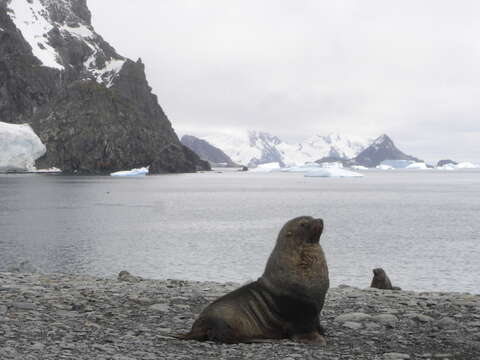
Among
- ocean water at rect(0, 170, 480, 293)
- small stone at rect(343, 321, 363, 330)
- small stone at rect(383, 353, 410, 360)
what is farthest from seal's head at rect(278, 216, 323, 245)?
ocean water at rect(0, 170, 480, 293)

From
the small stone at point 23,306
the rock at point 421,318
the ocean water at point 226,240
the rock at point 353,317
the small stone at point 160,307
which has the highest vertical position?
the small stone at point 23,306

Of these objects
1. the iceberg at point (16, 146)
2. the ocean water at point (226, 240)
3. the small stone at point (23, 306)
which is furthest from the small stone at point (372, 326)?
the iceberg at point (16, 146)

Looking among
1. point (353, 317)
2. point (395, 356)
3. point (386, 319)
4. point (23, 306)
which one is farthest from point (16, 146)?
point (395, 356)

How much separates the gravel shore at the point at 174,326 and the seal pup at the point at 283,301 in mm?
239

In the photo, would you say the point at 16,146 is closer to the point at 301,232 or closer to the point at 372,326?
the point at 372,326

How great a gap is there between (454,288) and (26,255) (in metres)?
27.1

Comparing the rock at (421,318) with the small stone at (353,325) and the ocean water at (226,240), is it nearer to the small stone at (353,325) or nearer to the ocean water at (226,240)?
the small stone at (353,325)

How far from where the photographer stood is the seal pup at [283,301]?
9.80 meters

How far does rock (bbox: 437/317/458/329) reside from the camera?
11617 millimetres

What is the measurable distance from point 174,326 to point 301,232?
3.30 metres

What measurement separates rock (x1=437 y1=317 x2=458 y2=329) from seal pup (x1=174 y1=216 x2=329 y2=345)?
302 centimetres

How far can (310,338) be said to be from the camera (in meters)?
10.1

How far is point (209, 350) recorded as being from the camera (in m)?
9.48

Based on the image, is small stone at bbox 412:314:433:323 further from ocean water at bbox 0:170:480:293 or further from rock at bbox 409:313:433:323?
ocean water at bbox 0:170:480:293
